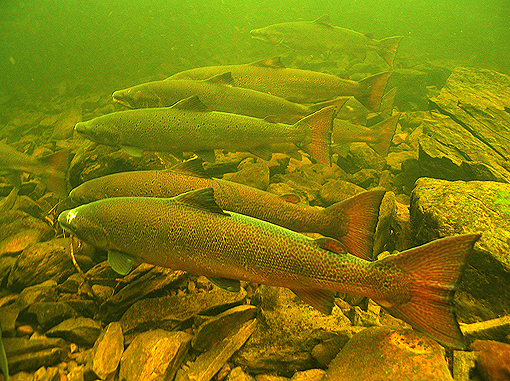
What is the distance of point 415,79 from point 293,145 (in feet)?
31.8

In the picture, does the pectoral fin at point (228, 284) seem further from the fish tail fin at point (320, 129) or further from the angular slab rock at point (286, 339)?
the fish tail fin at point (320, 129)

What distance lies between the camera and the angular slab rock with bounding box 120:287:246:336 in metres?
2.44

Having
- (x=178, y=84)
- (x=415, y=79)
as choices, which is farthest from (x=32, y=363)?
(x=415, y=79)

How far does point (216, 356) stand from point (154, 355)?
1.58ft

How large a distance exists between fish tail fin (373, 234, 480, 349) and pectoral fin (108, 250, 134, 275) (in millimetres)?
1954

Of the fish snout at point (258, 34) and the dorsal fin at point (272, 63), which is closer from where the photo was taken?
the dorsal fin at point (272, 63)

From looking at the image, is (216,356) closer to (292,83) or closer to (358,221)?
(358,221)

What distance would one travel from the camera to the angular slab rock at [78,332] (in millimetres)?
2436

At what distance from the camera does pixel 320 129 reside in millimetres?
3744

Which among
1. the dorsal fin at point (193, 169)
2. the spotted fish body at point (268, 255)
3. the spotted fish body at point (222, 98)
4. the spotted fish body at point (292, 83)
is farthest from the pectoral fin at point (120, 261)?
the spotted fish body at point (292, 83)

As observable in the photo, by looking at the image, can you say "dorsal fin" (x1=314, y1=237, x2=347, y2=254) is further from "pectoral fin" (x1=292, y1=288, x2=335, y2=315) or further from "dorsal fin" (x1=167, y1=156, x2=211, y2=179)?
"dorsal fin" (x1=167, y1=156, x2=211, y2=179)

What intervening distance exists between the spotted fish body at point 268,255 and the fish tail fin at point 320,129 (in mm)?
2044

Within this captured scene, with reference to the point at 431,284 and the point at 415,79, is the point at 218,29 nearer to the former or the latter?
the point at 415,79

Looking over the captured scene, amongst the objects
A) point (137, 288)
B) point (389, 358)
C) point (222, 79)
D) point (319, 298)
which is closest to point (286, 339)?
point (319, 298)
